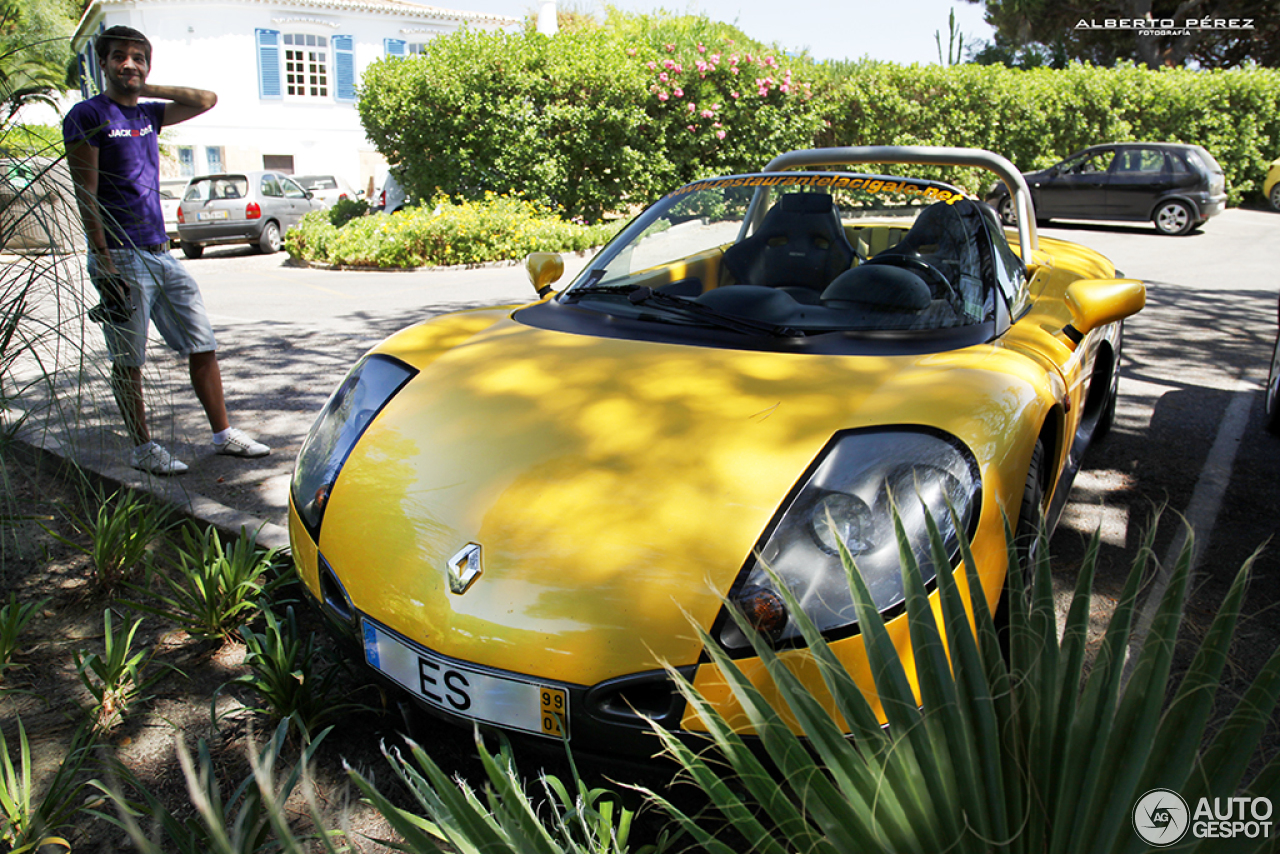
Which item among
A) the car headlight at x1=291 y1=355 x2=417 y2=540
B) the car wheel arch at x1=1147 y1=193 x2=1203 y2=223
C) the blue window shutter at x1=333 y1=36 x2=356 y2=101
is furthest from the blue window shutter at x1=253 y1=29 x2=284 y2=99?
the car headlight at x1=291 y1=355 x2=417 y2=540

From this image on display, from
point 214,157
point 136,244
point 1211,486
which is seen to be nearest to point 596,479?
point 136,244

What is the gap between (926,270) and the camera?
2992 mm

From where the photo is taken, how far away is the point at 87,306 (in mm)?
2301

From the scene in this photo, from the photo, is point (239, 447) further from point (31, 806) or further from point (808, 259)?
point (808, 259)

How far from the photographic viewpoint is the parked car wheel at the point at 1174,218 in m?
14.7

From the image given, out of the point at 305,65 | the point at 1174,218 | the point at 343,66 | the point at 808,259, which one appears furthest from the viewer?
the point at 343,66

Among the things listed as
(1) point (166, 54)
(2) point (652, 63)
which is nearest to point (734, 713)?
(2) point (652, 63)

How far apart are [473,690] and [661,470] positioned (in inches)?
24.9

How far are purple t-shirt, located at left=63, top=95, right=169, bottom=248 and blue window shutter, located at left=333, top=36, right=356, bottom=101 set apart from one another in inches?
1150

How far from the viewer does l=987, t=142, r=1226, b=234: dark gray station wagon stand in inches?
574

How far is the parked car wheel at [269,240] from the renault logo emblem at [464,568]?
15250 millimetres

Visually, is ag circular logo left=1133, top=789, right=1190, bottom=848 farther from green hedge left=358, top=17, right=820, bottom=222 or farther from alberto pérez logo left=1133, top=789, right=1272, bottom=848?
green hedge left=358, top=17, right=820, bottom=222

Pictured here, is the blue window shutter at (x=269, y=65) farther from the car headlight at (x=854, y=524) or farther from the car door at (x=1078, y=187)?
the car headlight at (x=854, y=524)

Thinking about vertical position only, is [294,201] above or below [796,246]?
above
